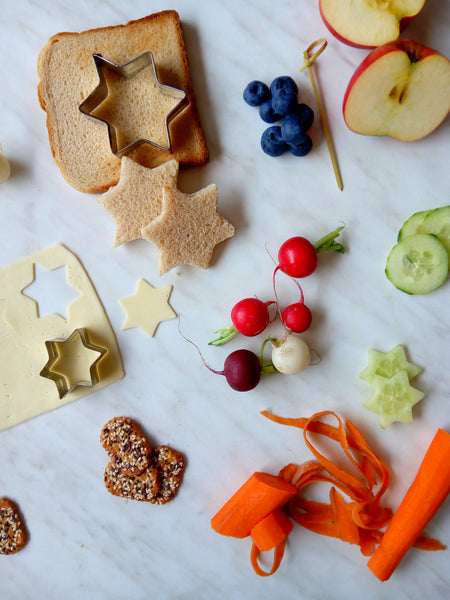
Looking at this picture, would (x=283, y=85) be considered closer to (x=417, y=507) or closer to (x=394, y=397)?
(x=394, y=397)

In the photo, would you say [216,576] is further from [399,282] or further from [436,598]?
[399,282]

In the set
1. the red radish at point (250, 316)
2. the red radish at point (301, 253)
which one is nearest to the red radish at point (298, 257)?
the red radish at point (301, 253)

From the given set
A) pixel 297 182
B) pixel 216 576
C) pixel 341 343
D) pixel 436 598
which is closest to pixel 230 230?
pixel 297 182

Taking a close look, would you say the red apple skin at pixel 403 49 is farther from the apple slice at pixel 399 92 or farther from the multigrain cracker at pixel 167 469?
the multigrain cracker at pixel 167 469

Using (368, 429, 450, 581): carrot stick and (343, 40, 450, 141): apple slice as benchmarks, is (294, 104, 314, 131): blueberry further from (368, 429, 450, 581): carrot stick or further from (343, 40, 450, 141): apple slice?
(368, 429, 450, 581): carrot stick

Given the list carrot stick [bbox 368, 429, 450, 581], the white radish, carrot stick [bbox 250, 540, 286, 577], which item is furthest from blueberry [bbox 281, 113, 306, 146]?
carrot stick [bbox 250, 540, 286, 577]
